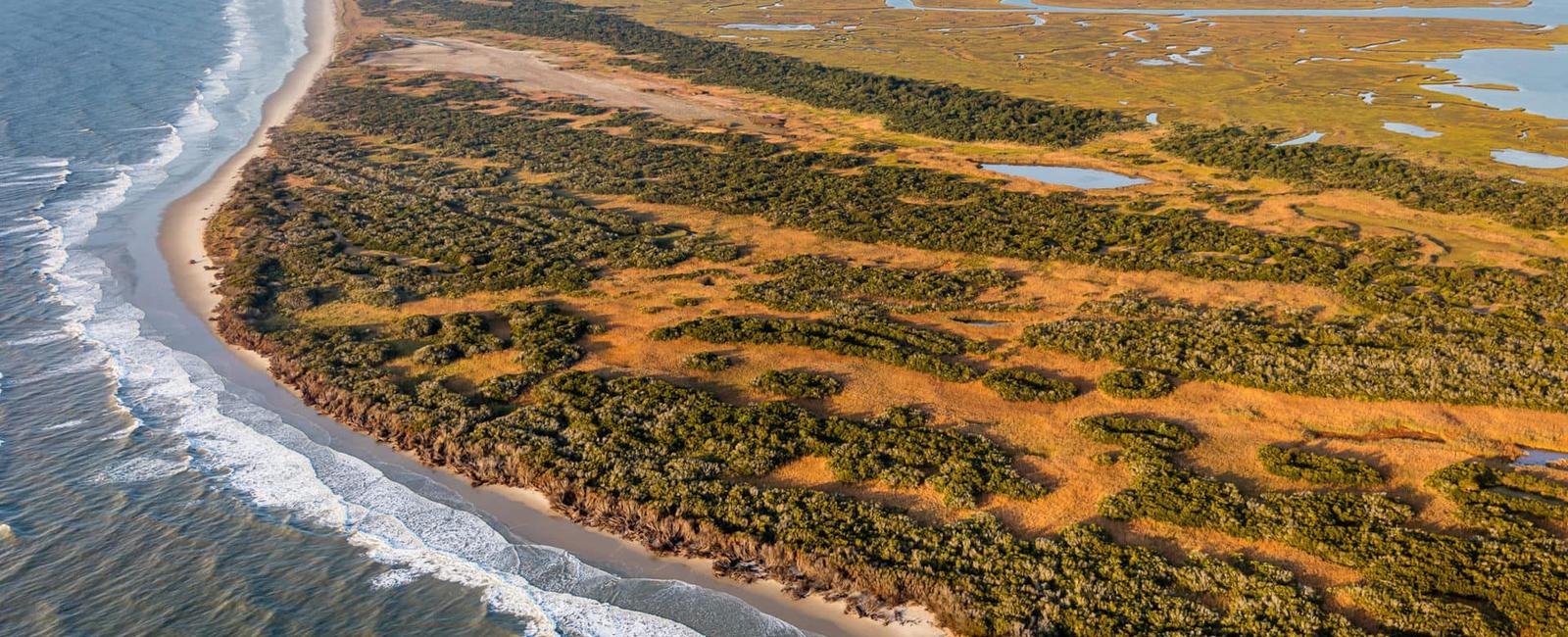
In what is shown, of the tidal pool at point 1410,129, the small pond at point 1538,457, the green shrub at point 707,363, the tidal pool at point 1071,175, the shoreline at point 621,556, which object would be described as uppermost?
the tidal pool at point 1410,129

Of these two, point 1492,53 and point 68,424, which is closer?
point 68,424

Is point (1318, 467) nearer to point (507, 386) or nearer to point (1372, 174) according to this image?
point (507, 386)

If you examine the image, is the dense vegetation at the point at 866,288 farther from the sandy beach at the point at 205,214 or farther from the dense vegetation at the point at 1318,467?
the sandy beach at the point at 205,214

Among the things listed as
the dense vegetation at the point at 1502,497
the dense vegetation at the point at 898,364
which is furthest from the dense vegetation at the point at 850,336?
the dense vegetation at the point at 1502,497

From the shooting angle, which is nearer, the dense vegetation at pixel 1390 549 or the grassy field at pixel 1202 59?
A: the dense vegetation at pixel 1390 549

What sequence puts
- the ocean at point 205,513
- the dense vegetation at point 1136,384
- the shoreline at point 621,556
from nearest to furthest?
the shoreline at point 621,556 → the ocean at point 205,513 → the dense vegetation at point 1136,384

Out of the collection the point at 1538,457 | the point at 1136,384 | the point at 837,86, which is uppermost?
the point at 837,86

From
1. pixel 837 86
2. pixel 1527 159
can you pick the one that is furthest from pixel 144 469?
pixel 1527 159
